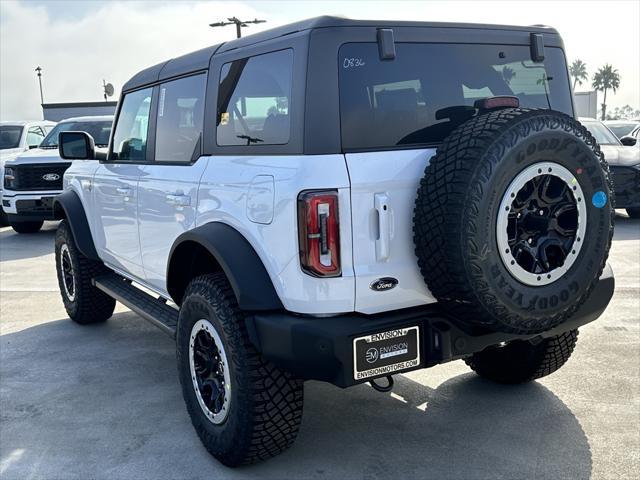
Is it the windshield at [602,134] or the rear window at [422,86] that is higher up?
the rear window at [422,86]

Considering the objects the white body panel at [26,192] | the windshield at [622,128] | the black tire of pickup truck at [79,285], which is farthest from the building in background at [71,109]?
the black tire of pickup truck at [79,285]

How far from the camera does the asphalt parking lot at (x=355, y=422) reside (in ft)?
10.3

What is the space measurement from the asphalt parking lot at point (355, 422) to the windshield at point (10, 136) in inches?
325

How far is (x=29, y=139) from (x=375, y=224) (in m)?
11.6

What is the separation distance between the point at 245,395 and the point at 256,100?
1303 millimetres

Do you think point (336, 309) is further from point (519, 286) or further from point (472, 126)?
point (472, 126)

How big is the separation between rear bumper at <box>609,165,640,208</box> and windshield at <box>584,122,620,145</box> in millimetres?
960

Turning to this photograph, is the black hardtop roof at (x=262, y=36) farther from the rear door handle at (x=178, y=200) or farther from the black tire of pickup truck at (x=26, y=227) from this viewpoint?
the black tire of pickup truck at (x=26, y=227)

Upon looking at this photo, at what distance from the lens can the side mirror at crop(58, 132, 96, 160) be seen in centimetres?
497

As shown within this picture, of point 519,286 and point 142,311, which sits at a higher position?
point 519,286

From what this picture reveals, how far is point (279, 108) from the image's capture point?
114 inches

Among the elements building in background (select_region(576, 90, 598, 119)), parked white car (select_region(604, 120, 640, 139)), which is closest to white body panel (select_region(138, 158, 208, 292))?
parked white car (select_region(604, 120, 640, 139))

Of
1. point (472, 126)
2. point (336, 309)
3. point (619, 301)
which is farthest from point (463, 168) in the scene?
point (619, 301)

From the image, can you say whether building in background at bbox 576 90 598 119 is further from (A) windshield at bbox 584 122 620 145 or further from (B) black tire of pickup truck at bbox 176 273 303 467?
(B) black tire of pickup truck at bbox 176 273 303 467
